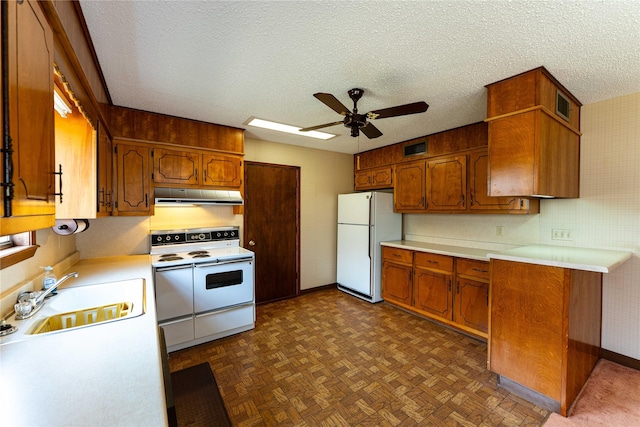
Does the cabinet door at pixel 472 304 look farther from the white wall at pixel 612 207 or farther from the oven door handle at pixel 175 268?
the oven door handle at pixel 175 268

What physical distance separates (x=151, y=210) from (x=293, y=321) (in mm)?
2022

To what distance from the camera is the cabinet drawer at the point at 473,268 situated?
2.81m

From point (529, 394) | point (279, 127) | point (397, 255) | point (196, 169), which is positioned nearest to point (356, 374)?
point (529, 394)

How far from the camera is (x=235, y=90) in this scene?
2277mm

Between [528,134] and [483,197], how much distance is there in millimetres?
1188

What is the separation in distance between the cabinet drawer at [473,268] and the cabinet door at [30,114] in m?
3.27

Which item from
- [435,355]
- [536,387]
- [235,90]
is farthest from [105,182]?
[536,387]

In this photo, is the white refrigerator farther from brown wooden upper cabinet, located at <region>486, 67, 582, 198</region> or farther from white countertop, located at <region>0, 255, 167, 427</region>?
white countertop, located at <region>0, 255, 167, 427</region>

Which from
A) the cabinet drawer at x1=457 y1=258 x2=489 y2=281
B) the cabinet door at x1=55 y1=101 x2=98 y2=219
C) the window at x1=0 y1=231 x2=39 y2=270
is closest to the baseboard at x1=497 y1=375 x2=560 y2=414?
the cabinet drawer at x1=457 y1=258 x2=489 y2=281

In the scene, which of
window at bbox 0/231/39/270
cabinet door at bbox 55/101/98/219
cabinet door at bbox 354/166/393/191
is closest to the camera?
window at bbox 0/231/39/270

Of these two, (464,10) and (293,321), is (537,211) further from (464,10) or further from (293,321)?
(293,321)

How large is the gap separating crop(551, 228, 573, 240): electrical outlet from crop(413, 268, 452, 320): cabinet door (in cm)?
108

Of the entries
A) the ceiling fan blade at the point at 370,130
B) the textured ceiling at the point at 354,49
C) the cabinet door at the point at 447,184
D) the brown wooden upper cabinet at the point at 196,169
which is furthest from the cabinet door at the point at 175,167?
the cabinet door at the point at 447,184

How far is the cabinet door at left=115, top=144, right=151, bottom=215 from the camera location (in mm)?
2656
